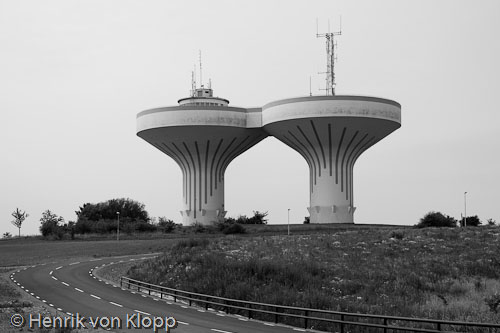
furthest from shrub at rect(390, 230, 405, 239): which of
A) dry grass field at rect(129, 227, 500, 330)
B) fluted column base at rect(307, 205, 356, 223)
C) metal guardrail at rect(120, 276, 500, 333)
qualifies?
fluted column base at rect(307, 205, 356, 223)

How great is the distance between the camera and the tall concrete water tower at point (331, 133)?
85.1 meters

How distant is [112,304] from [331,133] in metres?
58.7

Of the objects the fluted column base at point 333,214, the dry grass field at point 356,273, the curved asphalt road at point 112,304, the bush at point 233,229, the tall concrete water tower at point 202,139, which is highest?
the tall concrete water tower at point 202,139

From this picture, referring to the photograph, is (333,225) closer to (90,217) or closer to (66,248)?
(66,248)

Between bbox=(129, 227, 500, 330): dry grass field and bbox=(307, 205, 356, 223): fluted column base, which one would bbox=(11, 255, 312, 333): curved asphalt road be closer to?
bbox=(129, 227, 500, 330): dry grass field

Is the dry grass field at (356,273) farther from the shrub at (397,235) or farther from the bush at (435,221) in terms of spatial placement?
the bush at (435,221)

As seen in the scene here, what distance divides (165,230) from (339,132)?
94.2 ft

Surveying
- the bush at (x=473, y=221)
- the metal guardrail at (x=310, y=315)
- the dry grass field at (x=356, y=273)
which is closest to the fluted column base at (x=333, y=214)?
the bush at (x=473, y=221)

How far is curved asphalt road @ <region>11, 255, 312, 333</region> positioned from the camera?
25.7 metres

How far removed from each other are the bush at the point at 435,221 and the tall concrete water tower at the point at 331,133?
32.2ft

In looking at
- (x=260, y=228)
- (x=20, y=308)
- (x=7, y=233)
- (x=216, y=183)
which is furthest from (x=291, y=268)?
(x=7, y=233)

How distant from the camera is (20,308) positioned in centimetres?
2988

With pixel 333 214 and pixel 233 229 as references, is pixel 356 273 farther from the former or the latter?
pixel 333 214

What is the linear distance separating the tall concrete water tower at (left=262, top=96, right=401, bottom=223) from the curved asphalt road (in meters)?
41.9
